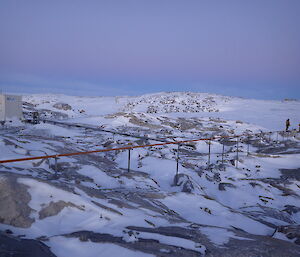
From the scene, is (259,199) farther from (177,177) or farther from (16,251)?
(16,251)

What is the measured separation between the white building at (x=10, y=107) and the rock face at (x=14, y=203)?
71.7 ft

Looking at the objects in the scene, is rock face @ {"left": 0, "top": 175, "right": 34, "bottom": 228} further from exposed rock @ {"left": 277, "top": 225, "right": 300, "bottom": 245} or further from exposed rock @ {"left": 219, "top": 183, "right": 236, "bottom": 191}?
exposed rock @ {"left": 219, "top": 183, "right": 236, "bottom": 191}

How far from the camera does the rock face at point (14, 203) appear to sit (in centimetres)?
400

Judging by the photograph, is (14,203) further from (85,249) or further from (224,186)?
(224,186)

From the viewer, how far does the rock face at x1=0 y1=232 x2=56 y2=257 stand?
10.3 feet

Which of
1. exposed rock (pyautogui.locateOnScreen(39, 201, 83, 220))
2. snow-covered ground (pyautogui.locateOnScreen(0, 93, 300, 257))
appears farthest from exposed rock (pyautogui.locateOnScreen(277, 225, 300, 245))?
exposed rock (pyautogui.locateOnScreen(39, 201, 83, 220))

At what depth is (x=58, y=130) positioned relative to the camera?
19.9m

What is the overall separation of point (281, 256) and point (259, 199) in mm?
5916

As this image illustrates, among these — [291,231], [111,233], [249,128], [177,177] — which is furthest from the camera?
[249,128]

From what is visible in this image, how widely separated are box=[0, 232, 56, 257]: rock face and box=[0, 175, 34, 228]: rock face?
1.55 ft

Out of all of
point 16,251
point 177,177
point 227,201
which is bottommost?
point 227,201

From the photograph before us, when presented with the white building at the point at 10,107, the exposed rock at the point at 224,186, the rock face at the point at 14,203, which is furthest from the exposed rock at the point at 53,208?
the white building at the point at 10,107

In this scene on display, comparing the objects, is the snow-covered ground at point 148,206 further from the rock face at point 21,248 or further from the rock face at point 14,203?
the rock face at point 21,248

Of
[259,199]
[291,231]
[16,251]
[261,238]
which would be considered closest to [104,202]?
[16,251]
